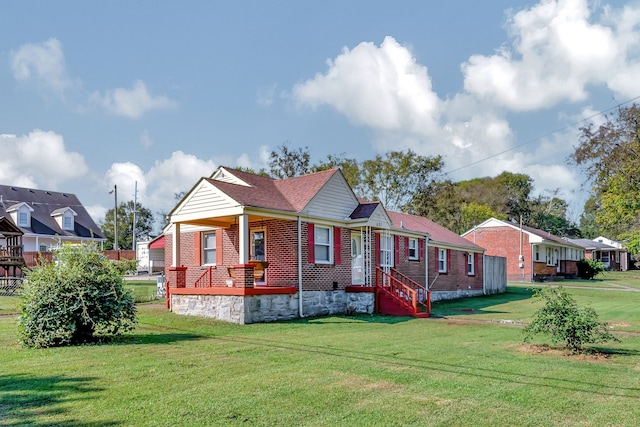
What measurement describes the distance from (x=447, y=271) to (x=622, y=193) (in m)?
11.8

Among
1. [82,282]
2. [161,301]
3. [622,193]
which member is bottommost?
[161,301]

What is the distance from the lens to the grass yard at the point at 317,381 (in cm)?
564

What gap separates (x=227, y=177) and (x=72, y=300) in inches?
332

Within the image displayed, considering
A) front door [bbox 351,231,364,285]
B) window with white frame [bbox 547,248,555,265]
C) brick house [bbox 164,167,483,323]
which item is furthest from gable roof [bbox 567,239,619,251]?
front door [bbox 351,231,364,285]

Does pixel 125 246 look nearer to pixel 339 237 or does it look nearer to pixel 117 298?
pixel 339 237

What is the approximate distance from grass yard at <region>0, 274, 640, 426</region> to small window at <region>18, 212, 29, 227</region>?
1200 inches

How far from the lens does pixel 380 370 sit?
802 cm

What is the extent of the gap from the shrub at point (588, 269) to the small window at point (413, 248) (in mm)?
28915

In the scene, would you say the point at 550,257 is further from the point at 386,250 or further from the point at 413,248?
the point at 386,250

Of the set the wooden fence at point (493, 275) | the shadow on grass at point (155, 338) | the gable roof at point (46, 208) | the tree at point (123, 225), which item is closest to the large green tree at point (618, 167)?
the wooden fence at point (493, 275)

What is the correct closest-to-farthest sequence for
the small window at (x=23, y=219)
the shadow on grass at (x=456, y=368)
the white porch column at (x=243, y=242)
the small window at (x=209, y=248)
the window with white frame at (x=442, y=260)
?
1. the shadow on grass at (x=456, y=368)
2. the white porch column at (x=243, y=242)
3. the small window at (x=209, y=248)
4. the window with white frame at (x=442, y=260)
5. the small window at (x=23, y=219)

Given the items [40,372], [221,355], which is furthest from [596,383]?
A: [40,372]

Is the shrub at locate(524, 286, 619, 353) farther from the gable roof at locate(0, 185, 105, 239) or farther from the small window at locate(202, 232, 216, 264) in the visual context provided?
the gable roof at locate(0, 185, 105, 239)

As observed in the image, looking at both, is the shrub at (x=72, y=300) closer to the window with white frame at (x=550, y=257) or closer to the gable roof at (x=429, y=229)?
the gable roof at (x=429, y=229)
